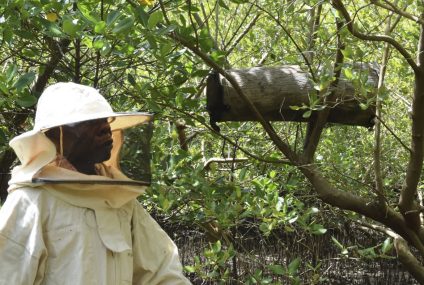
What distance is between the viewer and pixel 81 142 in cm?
174

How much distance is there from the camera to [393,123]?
454 cm

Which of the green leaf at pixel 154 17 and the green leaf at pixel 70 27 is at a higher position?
the green leaf at pixel 154 17

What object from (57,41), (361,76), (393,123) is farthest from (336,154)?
(57,41)

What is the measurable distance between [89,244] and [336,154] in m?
2.71

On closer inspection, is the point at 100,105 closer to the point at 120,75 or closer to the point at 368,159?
the point at 120,75

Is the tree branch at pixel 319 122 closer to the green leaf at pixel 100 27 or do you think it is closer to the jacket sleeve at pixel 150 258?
the green leaf at pixel 100 27

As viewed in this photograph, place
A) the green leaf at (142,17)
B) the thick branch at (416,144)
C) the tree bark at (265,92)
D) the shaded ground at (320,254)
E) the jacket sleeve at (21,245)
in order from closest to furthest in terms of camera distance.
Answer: the jacket sleeve at (21,245), the green leaf at (142,17), the thick branch at (416,144), the tree bark at (265,92), the shaded ground at (320,254)

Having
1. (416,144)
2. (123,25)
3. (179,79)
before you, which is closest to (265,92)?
(179,79)

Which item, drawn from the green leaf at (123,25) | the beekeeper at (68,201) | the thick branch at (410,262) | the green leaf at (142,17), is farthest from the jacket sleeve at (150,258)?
the thick branch at (410,262)

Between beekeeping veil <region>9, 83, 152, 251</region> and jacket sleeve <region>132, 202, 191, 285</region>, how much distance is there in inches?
5.4

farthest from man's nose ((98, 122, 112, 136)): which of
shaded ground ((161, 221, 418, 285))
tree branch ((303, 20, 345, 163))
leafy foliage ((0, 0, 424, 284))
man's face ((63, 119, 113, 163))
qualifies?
shaded ground ((161, 221, 418, 285))

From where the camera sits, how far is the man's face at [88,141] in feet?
5.68

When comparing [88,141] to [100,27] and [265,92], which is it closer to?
[100,27]

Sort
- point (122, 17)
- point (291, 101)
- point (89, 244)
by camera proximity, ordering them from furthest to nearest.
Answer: point (291, 101) < point (122, 17) < point (89, 244)
